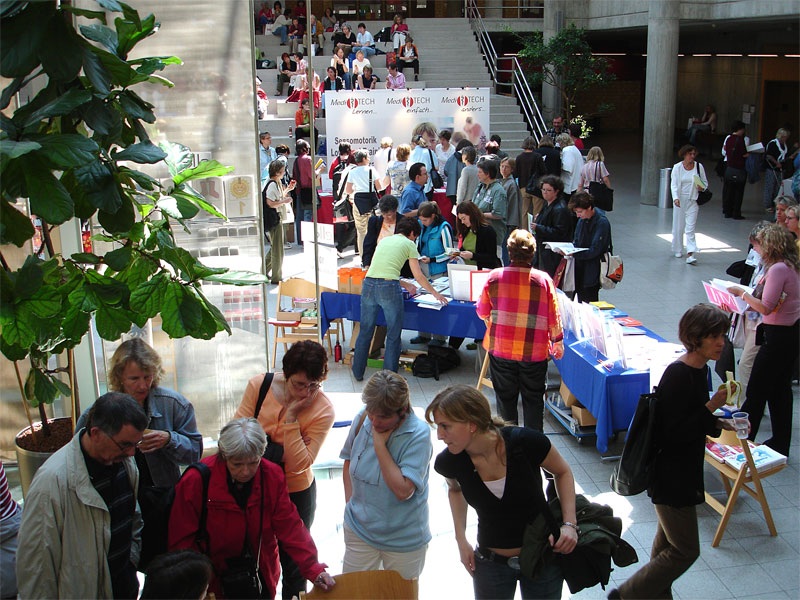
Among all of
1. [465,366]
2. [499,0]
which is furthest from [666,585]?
[499,0]

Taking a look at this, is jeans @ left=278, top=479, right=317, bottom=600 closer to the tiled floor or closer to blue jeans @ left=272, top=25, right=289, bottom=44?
the tiled floor

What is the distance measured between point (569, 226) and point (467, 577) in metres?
4.49

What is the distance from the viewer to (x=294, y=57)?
19547 mm

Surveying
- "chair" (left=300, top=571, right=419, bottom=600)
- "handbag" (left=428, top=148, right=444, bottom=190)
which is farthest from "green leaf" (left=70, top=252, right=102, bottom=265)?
"handbag" (left=428, top=148, right=444, bottom=190)

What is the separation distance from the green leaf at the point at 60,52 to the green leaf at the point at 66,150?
183mm

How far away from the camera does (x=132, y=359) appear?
11.2ft

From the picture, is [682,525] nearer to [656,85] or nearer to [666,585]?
[666,585]

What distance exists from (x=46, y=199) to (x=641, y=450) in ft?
8.99

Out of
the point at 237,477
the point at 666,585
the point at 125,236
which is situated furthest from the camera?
the point at 666,585

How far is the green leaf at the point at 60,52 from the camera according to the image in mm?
2172

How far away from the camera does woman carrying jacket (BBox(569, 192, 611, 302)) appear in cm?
710

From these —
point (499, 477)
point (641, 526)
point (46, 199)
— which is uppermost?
point (46, 199)

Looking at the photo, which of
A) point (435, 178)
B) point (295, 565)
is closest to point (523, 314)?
point (295, 565)

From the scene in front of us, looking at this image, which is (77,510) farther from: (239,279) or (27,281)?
(239,279)
